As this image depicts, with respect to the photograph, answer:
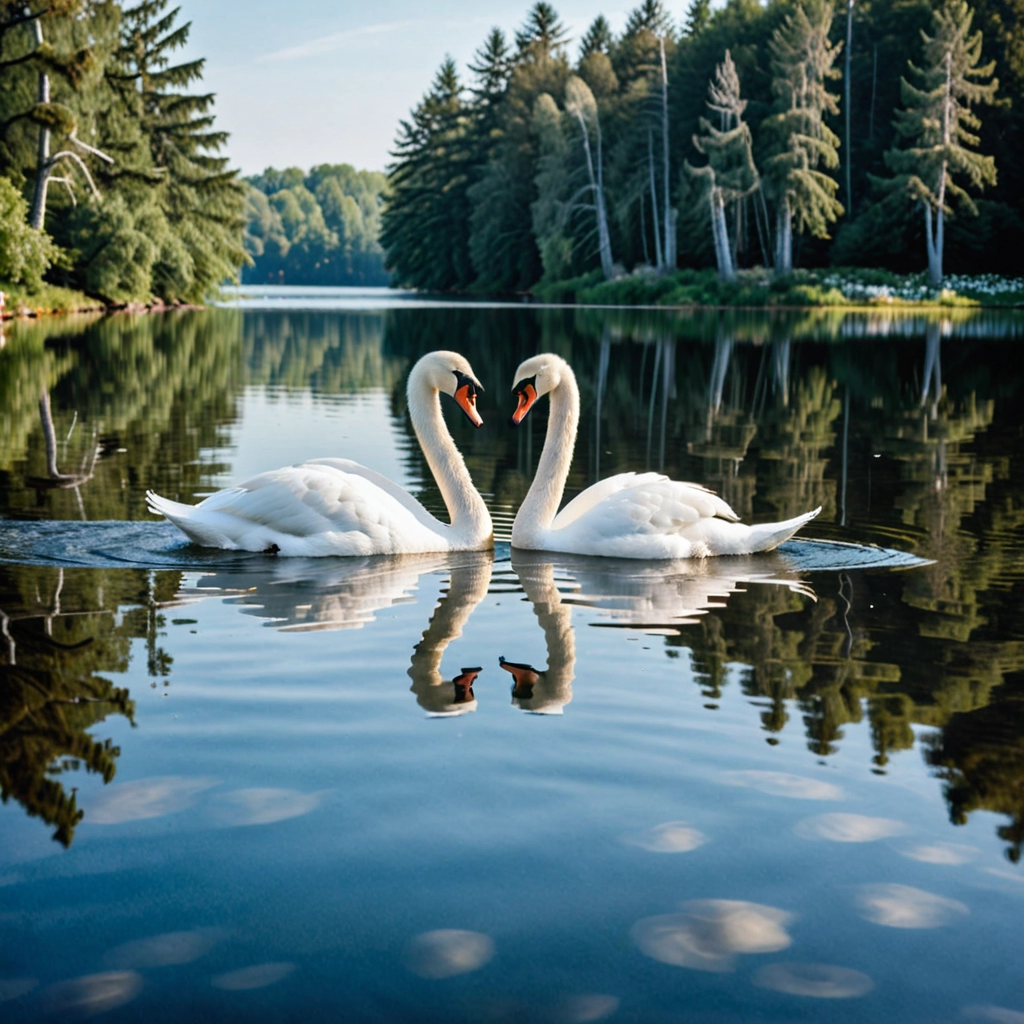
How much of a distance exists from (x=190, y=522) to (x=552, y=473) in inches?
88.8

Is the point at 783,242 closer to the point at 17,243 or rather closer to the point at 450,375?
the point at 17,243

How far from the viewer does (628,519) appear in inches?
320

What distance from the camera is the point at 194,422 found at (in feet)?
50.6

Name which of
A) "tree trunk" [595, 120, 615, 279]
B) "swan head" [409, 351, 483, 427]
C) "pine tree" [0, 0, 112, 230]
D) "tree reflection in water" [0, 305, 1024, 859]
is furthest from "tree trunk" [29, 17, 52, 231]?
"tree trunk" [595, 120, 615, 279]

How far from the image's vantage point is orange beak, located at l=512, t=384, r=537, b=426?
336 inches

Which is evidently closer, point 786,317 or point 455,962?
point 455,962

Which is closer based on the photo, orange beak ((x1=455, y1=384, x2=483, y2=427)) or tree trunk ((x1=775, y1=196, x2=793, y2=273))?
orange beak ((x1=455, y1=384, x2=483, y2=427))

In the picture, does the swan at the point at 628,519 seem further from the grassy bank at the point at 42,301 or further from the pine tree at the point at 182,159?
the pine tree at the point at 182,159

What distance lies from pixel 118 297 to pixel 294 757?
42750 millimetres

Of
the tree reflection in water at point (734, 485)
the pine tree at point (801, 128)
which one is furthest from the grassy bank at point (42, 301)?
the pine tree at point (801, 128)

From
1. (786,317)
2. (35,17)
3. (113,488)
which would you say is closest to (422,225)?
(786,317)

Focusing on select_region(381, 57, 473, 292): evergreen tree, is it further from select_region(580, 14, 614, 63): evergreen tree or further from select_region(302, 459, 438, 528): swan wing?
select_region(302, 459, 438, 528): swan wing

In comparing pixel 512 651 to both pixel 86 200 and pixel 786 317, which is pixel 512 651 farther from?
pixel 786 317

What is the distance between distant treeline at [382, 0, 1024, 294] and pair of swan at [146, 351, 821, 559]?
2003 inches
